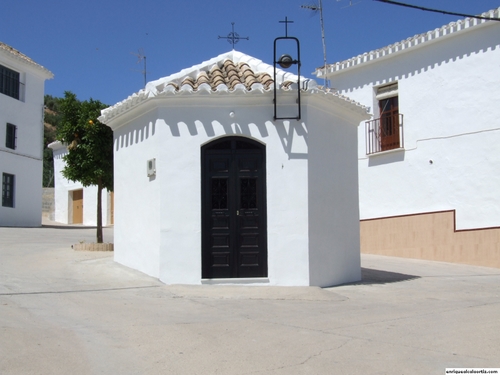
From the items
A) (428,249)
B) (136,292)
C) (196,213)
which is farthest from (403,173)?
(136,292)

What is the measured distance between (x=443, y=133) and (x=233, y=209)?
922 cm

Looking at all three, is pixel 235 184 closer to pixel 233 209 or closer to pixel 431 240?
pixel 233 209

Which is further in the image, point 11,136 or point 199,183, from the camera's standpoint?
point 11,136

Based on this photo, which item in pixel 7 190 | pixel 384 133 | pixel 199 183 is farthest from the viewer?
pixel 7 190

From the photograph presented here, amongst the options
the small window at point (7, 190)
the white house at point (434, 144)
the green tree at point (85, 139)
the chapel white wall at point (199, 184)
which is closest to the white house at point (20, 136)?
the small window at point (7, 190)

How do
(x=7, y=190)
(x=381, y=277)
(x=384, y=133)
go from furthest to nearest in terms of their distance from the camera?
(x=7, y=190) < (x=384, y=133) < (x=381, y=277)

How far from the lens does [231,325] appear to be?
23.3 feet

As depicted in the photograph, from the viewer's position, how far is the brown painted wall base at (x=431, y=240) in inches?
618

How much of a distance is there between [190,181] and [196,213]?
54 cm

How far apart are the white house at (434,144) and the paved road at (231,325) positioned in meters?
5.31

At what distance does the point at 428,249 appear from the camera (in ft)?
55.0

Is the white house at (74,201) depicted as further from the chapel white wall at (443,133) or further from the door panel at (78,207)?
the chapel white wall at (443,133)

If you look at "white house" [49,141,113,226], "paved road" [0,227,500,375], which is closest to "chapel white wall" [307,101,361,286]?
"paved road" [0,227,500,375]

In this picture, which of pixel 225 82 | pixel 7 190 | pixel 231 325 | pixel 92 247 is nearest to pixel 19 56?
Answer: pixel 7 190
